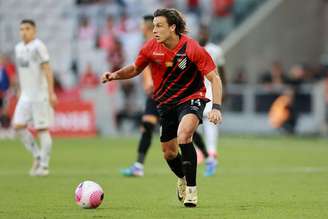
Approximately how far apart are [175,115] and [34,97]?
17.8ft

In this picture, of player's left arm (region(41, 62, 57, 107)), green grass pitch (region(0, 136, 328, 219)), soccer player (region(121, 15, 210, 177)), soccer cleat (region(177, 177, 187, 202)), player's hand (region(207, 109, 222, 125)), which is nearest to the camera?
player's hand (region(207, 109, 222, 125))

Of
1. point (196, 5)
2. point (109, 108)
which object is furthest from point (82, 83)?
point (196, 5)

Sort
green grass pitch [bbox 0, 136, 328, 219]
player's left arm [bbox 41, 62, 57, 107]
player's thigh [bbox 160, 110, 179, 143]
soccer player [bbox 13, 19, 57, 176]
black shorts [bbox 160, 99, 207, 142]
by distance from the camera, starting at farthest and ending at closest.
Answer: soccer player [bbox 13, 19, 57, 176] < player's left arm [bbox 41, 62, 57, 107] < player's thigh [bbox 160, 110, 179, 143] < black shorts [bbox 160, 99, 207, 142] < green grass pitch [bbox 0, 136, 328, 219]

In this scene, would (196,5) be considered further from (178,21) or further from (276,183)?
(178,21)

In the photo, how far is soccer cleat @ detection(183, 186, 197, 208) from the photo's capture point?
33.8ft

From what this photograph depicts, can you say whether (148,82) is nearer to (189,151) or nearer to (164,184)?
(164,184)

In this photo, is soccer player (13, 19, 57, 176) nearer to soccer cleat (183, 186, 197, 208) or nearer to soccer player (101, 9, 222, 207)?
soccer player (101, 9, 222, 207)

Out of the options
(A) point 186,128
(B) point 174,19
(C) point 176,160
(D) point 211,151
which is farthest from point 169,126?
(D) point 211,151

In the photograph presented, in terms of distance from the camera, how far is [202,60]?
34.1ft

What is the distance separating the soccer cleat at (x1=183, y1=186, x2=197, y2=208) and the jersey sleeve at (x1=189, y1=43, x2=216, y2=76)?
1265 mm

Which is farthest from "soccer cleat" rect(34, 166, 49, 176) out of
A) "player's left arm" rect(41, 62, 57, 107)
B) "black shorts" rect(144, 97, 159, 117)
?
"black shorts" rect(144, 97, 159, 117)

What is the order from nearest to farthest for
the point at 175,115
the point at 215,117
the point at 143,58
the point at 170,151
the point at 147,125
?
the point at 215,117
the point at 175,115
the point at 143,58
the point at 170,151
the point at 147,125

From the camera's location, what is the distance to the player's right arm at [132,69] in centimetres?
1095

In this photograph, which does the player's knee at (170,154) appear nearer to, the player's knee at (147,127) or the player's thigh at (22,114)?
the player's knee at (147,127)
